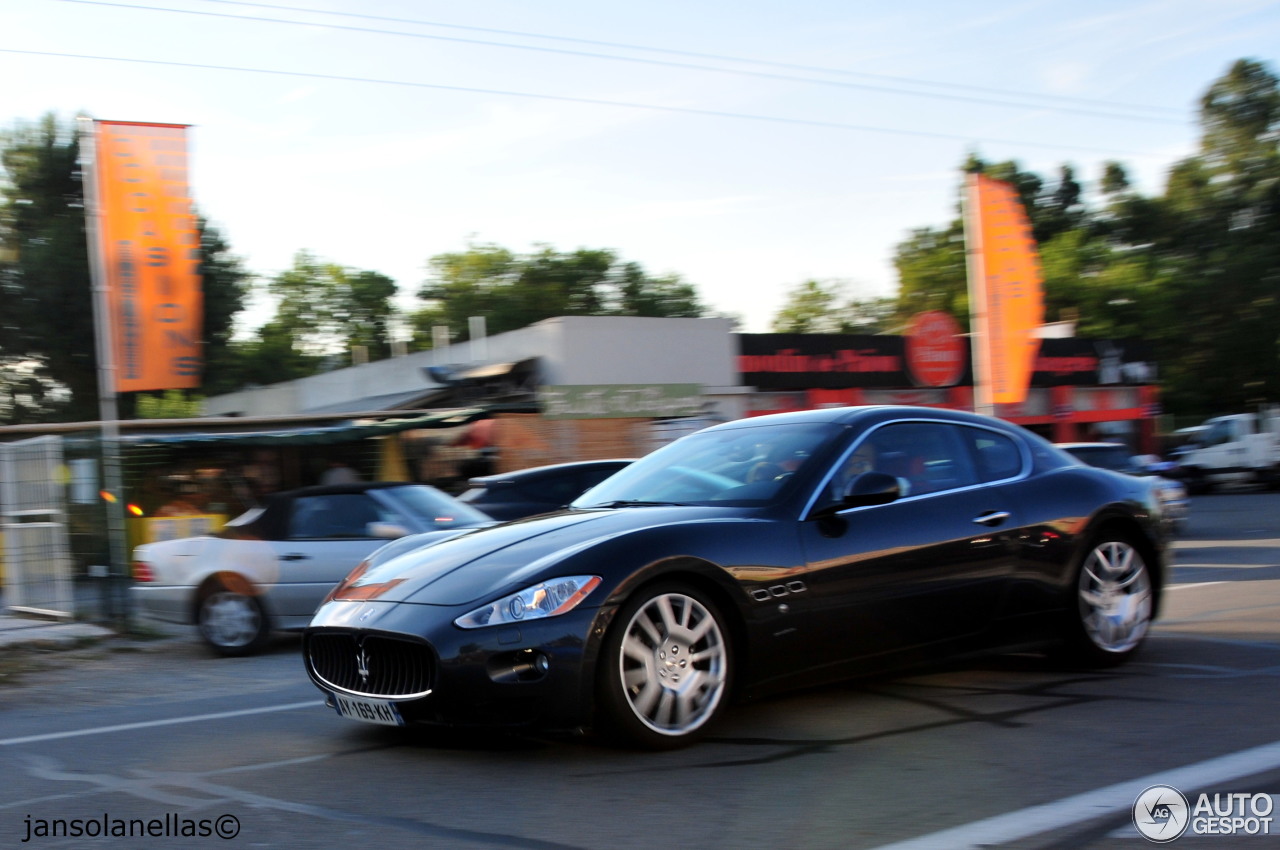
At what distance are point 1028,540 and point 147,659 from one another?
672 centimetres

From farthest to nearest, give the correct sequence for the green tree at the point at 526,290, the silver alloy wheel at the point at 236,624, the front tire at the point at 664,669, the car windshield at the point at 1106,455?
the green tree at the point at 526,290, the car windshield at the point at 1106,455, the silver alloy wheel at the point at 236,624, the front tire at the point at 664,669

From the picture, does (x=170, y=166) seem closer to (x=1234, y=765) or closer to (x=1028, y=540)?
(x=1028, y=540)

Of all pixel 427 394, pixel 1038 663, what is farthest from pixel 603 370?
pixel 1038 663

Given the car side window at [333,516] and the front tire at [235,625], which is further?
the car side window at [333,516]

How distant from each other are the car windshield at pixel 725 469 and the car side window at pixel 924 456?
29 cm

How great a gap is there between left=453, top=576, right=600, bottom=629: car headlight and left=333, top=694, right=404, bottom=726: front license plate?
0.47 meters

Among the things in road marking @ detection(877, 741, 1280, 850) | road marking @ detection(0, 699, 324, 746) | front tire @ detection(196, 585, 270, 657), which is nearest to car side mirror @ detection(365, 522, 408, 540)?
front tire @ detection(196, 585, 270, 657)

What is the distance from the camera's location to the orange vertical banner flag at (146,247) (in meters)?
11.6

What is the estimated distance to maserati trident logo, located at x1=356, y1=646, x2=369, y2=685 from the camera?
15.7 ft

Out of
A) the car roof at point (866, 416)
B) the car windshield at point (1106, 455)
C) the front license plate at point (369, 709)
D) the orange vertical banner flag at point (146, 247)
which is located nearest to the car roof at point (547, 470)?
the orange vertical banner flag at point (146, 247)

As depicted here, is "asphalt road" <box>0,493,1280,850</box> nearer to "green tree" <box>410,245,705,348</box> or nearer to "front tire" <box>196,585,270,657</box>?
"front tire" <box>196,585,270,657</box>

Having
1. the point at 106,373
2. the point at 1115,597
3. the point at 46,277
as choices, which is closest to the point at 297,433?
the point at 106,373

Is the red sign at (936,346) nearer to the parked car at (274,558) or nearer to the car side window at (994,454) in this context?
the parked car at (274,558)

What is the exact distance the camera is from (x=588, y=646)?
4457mm
